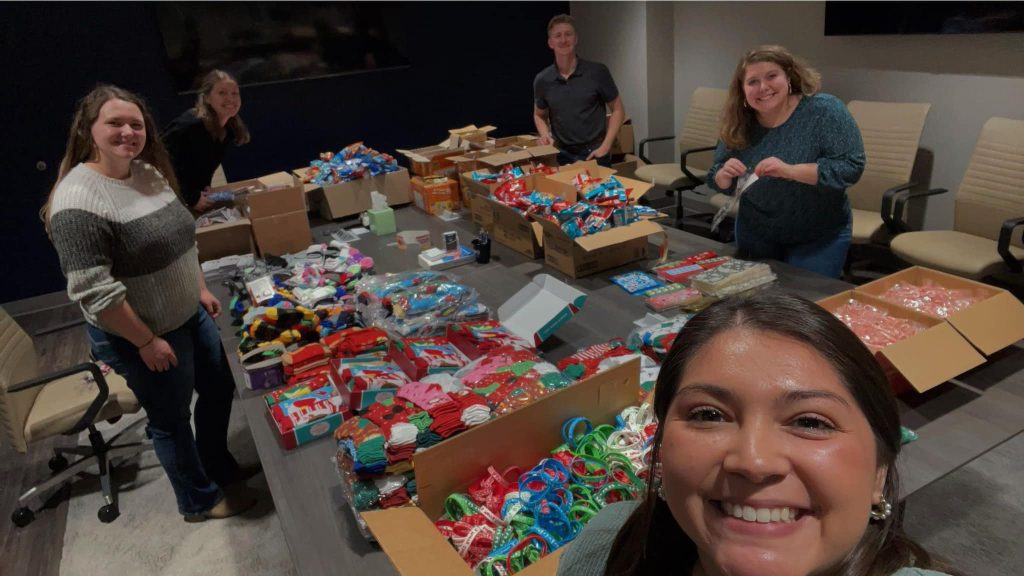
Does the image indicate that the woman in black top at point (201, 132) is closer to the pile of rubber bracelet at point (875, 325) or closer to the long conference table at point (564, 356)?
the long conference table at point (564, 356)

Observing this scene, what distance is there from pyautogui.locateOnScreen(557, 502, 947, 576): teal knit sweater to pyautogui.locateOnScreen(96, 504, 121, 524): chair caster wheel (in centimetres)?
226

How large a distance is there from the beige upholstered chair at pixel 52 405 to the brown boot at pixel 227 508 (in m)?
0.42

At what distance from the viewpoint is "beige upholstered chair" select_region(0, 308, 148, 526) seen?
7.25 ft

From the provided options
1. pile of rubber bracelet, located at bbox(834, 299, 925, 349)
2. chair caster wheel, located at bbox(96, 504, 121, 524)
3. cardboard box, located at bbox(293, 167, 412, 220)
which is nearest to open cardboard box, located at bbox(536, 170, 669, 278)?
pile of rubber bracelet, located at bbox(834, 299, 925, 349)

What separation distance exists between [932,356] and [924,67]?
2.96 meters

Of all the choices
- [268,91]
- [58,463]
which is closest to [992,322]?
[58,463]

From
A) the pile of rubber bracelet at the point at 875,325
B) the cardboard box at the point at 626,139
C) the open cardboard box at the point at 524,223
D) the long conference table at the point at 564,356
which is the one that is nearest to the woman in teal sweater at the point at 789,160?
the long conference table at the point at 564,356

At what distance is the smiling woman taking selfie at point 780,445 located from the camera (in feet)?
2.13

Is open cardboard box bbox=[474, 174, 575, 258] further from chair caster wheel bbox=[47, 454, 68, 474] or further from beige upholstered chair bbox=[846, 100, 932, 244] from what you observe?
chair caster wheel bbox=[47, 454, 68, 474]

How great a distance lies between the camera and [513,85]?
19.5 ft

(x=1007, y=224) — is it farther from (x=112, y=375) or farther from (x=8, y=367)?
(x=8, y=367)

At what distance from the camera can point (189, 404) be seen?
6.81 ft

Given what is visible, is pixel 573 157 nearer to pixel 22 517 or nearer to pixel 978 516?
pixel 978 516

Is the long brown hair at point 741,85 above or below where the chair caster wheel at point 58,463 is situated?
above
